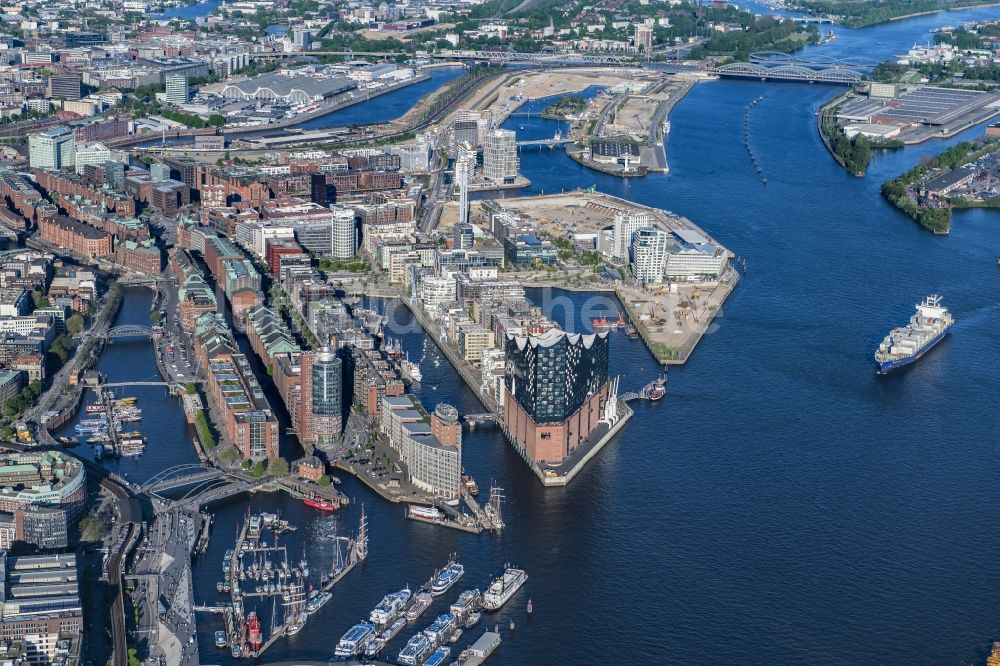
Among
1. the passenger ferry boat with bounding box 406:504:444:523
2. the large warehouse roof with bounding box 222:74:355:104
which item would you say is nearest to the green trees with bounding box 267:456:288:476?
the passenger ferry boat with bounding box 406:504:444:523

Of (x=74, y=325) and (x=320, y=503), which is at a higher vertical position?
(x=74, y=325)

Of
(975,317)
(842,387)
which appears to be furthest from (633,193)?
(842,387)

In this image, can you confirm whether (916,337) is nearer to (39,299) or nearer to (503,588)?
(503,588)

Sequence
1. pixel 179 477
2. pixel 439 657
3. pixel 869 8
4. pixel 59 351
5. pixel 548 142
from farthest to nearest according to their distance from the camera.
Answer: pixel 869 8 → pixel 548 142 → pixel 59 351 → pixel 179 477 → pixel 439 657

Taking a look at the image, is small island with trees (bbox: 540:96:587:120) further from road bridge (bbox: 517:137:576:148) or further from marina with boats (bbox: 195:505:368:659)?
marina with boats (bbox: 195:505:368:659)

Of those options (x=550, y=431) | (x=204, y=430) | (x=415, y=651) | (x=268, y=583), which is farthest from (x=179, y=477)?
(x=415, y=651)

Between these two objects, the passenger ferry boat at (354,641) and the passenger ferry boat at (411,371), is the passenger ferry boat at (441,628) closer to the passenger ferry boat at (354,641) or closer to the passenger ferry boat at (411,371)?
the passenger ferry boat at (354,641)
